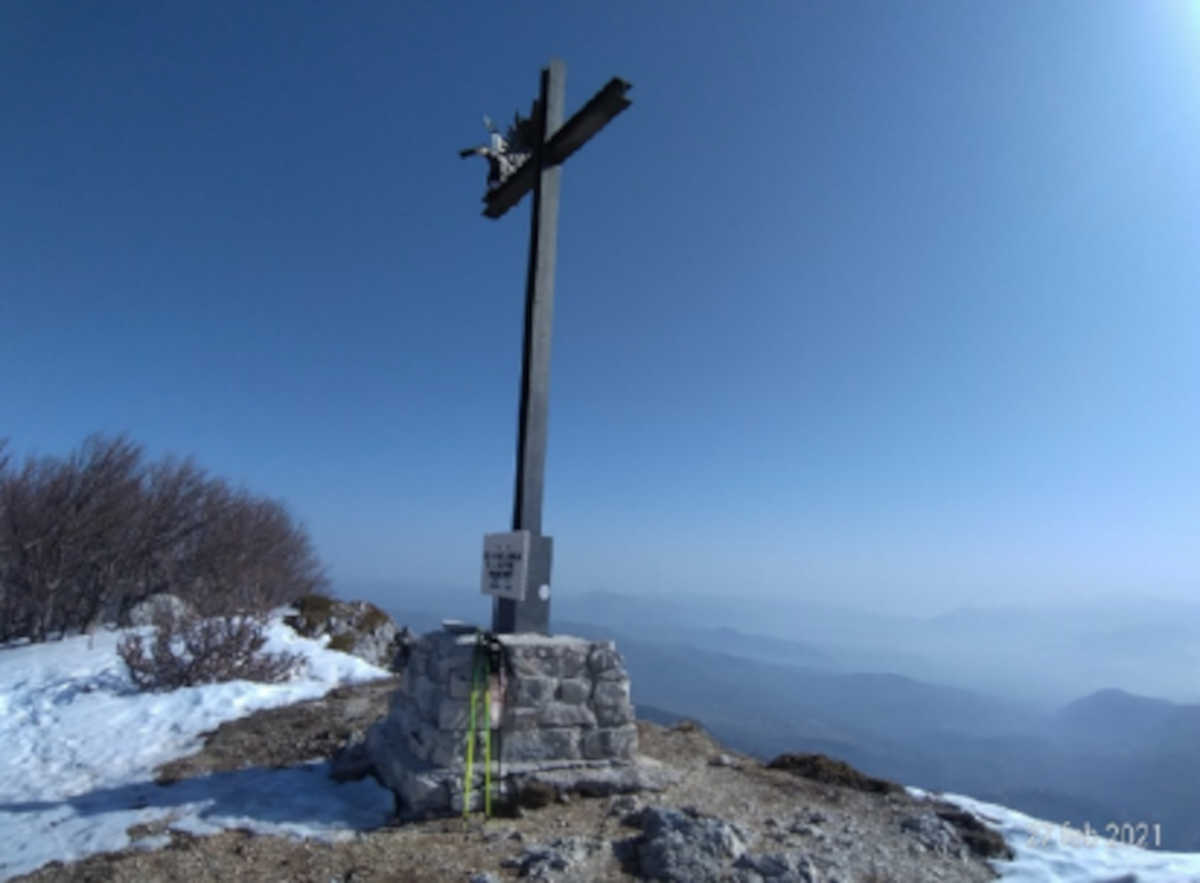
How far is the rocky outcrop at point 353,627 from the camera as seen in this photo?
13.8m

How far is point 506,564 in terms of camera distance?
6.20 metres

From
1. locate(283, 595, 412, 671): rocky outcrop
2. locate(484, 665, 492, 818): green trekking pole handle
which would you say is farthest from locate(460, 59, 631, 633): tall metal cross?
locate(283, 595, 412, 671): rocky outcrop

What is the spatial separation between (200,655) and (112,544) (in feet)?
34.7

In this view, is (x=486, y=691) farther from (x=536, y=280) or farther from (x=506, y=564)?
(x=536, y=280)

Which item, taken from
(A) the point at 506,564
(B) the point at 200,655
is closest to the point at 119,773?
(B) the point at 200,655

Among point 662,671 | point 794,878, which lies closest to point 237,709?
point 794,878

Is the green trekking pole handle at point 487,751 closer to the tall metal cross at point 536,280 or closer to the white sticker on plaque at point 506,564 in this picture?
the tall metal cross at point 536,280

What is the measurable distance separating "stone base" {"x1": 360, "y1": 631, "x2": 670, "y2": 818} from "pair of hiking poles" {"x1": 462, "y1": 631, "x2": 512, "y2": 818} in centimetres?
3

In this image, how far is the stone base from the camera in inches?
205

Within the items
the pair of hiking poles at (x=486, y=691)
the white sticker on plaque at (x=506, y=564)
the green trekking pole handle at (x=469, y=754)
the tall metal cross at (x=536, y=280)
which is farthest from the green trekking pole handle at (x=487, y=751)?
the white sticker on plaque at (x=506, y=564)

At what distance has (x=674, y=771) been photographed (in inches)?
245

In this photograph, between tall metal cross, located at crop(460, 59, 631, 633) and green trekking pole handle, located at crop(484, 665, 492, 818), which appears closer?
green trekking pole handle, located at crop(484, 665, 492, 818)

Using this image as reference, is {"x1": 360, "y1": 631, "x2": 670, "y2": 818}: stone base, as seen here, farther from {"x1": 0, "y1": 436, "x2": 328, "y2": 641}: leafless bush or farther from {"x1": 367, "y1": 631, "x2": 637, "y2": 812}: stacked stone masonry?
{"x1": 0, "y1": 436, "x2": 328, "y2": 641}: leafless bush

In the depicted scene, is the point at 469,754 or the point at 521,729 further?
the point at 521,729
